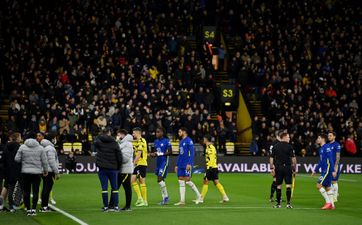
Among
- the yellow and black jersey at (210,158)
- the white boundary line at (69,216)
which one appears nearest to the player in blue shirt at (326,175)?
the yellow and black jersey at (210,158)

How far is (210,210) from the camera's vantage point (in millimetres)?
22281

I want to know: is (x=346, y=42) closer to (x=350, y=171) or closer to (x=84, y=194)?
(x=350, y=171)

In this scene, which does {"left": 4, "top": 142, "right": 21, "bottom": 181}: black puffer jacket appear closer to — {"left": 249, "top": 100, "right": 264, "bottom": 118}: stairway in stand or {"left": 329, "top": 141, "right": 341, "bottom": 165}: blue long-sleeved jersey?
{"left": 329, "top": 141, "right": 341, "bottom": 165}: blue long-sleeved jersey

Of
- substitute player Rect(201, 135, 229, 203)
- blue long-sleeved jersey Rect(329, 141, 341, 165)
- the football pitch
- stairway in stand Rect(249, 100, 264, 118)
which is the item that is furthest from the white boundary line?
stairway in stand Rect(249, 100, 264, 118)

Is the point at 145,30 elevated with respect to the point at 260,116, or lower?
elevated

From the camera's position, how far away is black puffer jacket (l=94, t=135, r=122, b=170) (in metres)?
20.9

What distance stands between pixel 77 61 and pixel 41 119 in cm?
634

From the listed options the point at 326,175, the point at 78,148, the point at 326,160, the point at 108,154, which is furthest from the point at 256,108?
the point at 108,154

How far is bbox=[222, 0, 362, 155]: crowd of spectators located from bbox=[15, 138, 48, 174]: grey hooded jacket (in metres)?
23.9

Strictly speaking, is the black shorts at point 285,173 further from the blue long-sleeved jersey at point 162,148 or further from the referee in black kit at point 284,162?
the blue long-sleeved jersey at point 162,148

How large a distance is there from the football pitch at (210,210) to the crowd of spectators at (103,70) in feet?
27.4

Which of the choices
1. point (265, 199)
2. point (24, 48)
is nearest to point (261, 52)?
point (24, 48)

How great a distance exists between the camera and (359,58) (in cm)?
5062

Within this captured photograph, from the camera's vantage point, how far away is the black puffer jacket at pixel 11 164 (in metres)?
21.7
